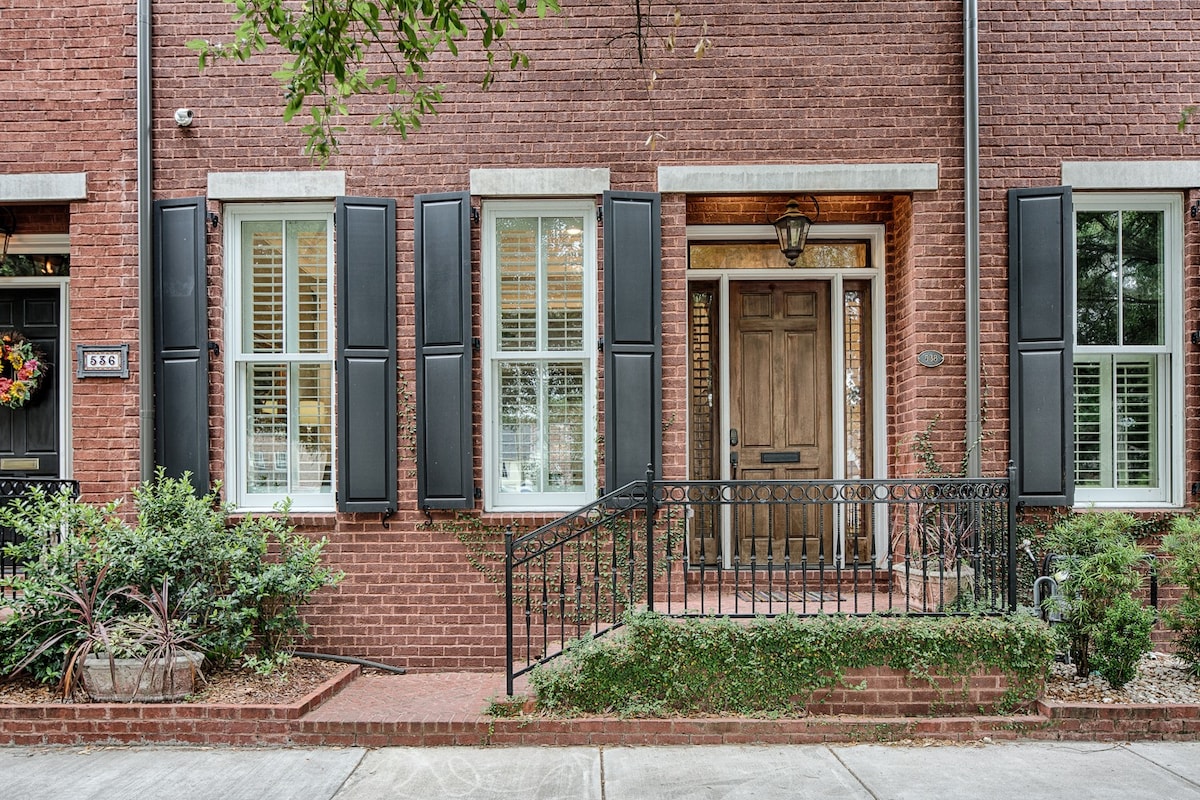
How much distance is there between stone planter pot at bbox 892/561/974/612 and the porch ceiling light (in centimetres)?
245

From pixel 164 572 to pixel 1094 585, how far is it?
5.66 metres

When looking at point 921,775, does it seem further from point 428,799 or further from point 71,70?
point 71,70

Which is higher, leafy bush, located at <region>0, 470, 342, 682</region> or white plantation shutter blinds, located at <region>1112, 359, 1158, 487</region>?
white plantation shutter blinds, located at <region>1112, 359, 1158, 487</region>

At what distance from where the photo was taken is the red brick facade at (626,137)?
5.79 meters

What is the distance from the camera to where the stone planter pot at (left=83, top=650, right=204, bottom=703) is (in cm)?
476

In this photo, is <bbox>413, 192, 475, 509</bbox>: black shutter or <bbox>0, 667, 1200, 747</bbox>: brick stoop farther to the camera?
<bbox>413, 192, 475, 509</bbox>: black shutter

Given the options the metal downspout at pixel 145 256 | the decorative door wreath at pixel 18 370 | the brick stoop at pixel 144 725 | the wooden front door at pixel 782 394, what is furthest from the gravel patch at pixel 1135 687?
the decorative door wreath at pixel 18 370

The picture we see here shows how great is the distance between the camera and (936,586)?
17.3 feet

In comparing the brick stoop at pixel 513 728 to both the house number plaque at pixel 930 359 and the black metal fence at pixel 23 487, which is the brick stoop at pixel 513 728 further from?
the house number plaque at pixel 930 359

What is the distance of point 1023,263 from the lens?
5734mm

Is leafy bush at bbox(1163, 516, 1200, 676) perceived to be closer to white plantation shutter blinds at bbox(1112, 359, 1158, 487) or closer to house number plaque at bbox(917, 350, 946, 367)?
Result: white plantation shutter blinds at bbox(1112, 359, 1158, 487)

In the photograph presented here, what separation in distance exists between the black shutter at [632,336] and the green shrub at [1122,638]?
285 cm

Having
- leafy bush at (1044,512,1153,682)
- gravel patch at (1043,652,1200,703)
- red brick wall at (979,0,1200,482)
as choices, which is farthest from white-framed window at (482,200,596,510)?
gravel patch at (1043,652,1200,703)

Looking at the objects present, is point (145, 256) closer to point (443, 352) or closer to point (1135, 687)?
point (443, 352)
